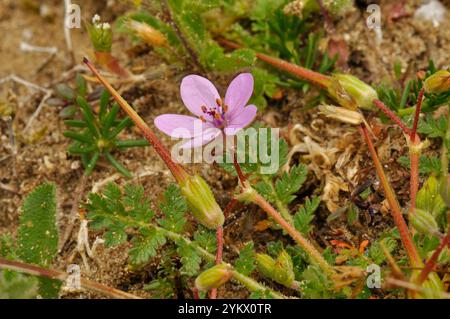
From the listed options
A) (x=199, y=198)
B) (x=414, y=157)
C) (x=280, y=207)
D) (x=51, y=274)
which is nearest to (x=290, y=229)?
(x=280, y=207)

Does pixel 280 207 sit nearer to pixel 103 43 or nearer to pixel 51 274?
pixel 51 274

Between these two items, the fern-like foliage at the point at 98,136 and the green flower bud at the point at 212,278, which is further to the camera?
the fern-like foliage at the point at 98,136

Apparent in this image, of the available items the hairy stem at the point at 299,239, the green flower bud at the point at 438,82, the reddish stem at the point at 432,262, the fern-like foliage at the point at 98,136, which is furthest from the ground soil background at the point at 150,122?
the reddish stem at the point at 432,262

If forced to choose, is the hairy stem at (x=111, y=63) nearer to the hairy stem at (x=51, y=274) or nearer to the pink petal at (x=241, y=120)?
the pink petal at (x=241, y=120)

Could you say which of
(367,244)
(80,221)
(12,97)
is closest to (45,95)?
(12,97)

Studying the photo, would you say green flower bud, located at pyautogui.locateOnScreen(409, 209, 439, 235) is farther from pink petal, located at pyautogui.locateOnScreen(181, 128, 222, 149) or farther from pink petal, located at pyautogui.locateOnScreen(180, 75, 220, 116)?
pink petal, located at pyautogui.locateOnScreen(180, 75, 220, 116)

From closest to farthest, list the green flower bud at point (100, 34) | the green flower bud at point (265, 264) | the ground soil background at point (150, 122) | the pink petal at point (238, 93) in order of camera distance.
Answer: the green flower bud at point (265, 264) < the pink petal at point (238, 93) < the ground soil background at point (150, 122) < the green flower bud at point (100, 34)
